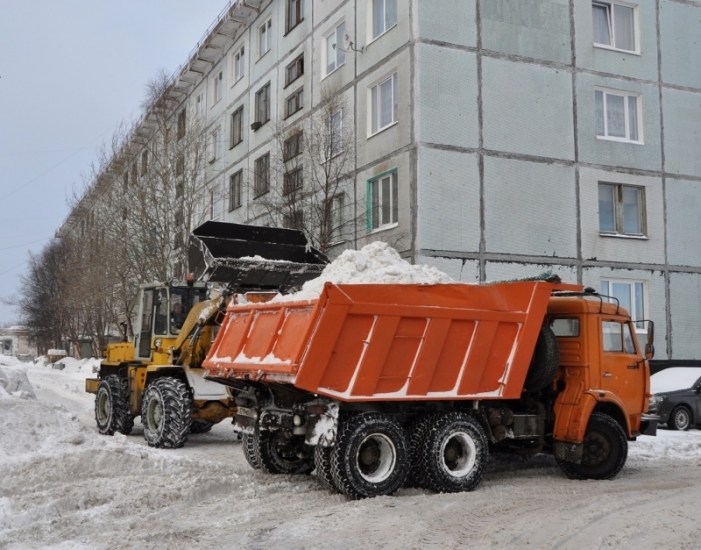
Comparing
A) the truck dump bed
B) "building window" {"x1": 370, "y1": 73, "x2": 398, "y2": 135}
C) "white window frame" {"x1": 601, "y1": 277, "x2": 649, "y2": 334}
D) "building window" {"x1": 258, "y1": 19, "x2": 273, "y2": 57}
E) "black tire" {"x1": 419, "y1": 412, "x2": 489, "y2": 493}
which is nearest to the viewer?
the truck dump bed

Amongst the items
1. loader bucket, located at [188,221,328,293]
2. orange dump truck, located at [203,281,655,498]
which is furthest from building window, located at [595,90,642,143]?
orange dump truck, located at [203,281,655,498]

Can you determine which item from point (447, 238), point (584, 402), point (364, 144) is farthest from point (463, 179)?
point (584, 402)

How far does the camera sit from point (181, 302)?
13.6 metres

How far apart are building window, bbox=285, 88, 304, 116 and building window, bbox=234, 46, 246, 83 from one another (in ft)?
18.6

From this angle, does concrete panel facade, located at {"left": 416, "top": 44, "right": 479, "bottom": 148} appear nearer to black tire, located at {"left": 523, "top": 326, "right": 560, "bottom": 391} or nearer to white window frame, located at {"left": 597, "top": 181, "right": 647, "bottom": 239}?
white window frame, located at {"left": 597, "top": 181, "right": 647, "bottom": 239}

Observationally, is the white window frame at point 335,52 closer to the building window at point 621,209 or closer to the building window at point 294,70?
the building window at point 294,70

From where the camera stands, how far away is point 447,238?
63.6 ft

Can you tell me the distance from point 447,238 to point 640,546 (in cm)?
1349

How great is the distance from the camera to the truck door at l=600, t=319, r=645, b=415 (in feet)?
32.5

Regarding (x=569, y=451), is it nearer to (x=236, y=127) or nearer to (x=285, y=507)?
(x=285, y=507)

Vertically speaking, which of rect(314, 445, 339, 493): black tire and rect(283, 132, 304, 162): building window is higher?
rect(283, 132, 304, 162): building window

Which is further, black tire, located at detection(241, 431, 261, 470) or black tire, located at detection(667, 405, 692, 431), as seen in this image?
black tire, located at detection(667, 405, 692, 431)

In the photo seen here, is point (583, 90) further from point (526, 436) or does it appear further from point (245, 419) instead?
point (245, 419)

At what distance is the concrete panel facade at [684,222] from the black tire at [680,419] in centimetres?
679
